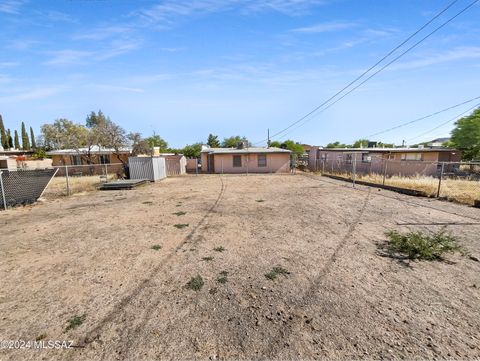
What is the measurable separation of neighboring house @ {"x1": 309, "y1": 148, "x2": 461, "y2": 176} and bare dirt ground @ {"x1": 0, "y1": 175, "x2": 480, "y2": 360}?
16367 mm

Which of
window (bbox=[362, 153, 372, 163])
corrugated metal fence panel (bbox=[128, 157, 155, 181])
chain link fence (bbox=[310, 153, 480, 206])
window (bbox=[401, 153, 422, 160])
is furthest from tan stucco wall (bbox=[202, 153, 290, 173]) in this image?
window (bbox=[401, 153, 422, 160])

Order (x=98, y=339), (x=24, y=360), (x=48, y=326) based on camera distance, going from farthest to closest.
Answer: (x=48, y=326), (x=98, y=339), (x=24, y=360)

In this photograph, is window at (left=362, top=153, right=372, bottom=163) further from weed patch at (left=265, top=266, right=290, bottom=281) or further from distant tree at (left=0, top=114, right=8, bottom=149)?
distant tree at (left=0, top=114, right=8, bottom=149)

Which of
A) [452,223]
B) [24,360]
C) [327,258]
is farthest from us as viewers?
[452,223]

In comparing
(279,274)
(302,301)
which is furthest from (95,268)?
(302,301)

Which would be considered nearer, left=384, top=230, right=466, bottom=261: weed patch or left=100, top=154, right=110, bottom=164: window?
left=384, top=230, right=466, bottom=261: weed patch

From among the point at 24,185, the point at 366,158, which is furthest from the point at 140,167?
the point at 366,158

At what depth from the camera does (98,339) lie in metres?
2.65

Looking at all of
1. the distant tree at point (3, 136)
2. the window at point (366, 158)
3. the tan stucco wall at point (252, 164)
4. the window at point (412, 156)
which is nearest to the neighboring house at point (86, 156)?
the tan stucco wall at point (252, 164)

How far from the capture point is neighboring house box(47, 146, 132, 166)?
2656 centimetres

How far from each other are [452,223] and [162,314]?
26.5 ft

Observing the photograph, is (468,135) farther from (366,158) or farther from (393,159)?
(366,158)

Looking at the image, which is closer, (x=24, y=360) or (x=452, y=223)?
(x=24, y=360)

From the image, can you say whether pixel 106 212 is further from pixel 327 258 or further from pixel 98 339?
pixel 327 258
